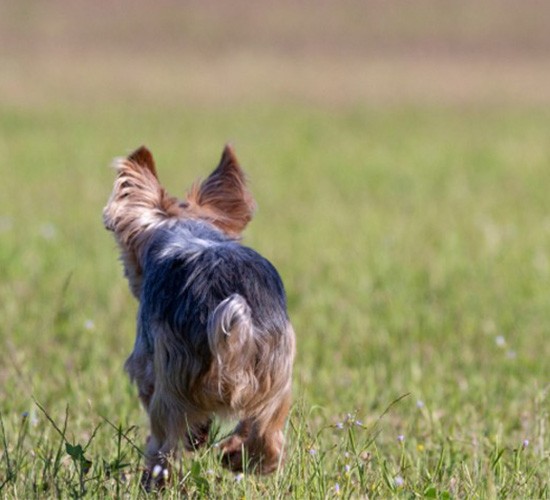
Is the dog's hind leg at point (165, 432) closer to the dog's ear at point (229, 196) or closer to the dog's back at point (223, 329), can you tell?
the dog's back at point (223, 329)

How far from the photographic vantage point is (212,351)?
3.94m

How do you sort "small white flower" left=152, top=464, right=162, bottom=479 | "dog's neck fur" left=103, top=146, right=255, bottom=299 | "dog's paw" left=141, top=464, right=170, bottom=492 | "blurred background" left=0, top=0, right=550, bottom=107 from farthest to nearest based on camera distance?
"blurred background" left=0, top=0, right=550, bottom=107
"dog's neck fur" left=103, top=146, right=255, bottom=299
"dog's paw" left=141, top=464, right=170, bottom=492
"small white flower" left=152, top=464, right=162, bottom=479

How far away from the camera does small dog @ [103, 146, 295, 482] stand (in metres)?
4.00

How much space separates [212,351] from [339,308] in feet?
14.7

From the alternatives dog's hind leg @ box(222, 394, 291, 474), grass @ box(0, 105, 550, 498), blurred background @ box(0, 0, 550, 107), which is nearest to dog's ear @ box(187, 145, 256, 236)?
grass @ box(0, 105, 550, 498)

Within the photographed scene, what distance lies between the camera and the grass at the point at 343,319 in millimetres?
4207

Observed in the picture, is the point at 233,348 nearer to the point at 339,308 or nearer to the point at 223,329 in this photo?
the point at 223,329

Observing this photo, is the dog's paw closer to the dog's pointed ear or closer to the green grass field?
the green grass field

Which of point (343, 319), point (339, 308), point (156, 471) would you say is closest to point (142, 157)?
point (156, 471)

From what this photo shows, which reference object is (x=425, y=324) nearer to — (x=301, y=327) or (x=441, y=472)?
(x=301, y=327)

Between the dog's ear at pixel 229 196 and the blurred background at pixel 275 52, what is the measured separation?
73.3ft

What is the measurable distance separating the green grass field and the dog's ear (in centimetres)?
85

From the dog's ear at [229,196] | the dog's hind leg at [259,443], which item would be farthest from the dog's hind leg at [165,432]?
the dog's ear at [229,196]

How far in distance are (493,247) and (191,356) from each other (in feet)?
23.3
